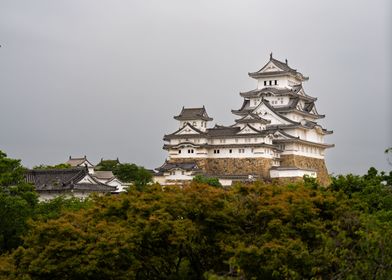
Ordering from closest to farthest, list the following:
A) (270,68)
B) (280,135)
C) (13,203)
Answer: (13,203), (280,135), (270,68)

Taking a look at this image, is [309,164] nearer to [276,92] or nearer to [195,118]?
[276,92]

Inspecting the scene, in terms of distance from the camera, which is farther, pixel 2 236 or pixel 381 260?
pixel 2 236

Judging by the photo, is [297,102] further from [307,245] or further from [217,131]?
[307,245]

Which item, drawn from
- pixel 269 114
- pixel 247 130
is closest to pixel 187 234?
pixel 247 130

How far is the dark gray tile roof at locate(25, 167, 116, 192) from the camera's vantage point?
42125mm

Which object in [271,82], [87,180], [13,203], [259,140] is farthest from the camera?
[271,82]

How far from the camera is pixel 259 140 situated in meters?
58.6

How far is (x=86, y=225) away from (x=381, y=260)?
11534mm

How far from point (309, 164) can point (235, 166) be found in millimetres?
8893

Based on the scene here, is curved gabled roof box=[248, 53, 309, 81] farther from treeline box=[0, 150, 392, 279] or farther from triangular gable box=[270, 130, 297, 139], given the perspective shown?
treeline box=[0, 150, 392, 279]

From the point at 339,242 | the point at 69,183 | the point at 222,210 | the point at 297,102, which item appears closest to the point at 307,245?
the point at 222,210

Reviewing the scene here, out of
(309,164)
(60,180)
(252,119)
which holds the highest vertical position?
(252,119)

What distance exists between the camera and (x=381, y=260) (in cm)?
1041

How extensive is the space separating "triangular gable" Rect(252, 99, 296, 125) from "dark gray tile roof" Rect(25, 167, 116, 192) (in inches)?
944
